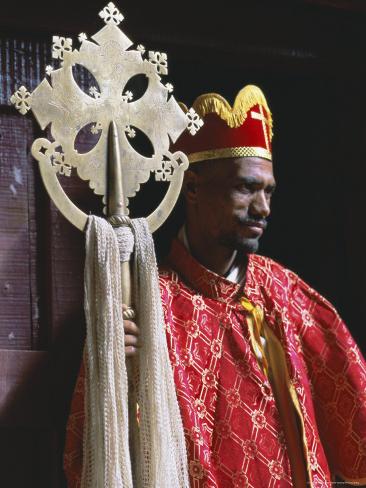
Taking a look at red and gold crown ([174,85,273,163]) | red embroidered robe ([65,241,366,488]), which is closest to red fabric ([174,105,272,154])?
red and gold crown ([174,85,273,163])

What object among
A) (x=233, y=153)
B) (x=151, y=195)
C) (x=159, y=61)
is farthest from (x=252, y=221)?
(x=151, y=195)

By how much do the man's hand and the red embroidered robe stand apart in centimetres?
19

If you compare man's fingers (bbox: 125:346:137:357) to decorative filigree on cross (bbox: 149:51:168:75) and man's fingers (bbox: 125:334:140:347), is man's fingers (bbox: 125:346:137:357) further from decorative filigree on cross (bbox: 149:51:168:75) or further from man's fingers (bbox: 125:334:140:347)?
decorative filigree on cross (bbox: 149:51:168:75)

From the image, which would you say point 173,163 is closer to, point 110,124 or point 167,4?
point 110,124

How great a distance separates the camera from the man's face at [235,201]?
103 inches

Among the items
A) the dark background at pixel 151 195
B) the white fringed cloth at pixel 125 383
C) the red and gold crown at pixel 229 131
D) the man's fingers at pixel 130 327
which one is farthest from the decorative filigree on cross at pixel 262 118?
the man's fingers at pixel 130 327

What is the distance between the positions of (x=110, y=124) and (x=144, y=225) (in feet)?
0.70

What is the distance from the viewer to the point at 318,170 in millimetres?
3170

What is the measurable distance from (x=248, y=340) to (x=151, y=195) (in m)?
0.67

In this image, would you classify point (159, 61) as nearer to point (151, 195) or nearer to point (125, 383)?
point (125, 383)

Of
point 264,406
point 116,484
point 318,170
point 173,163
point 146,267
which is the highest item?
point 318,170

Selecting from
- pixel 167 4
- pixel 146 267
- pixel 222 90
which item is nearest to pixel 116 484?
pixel 146 267

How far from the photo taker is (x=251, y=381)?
2.54 m

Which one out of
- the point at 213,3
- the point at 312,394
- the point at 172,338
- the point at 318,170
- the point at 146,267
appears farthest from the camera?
the point at 318,170
